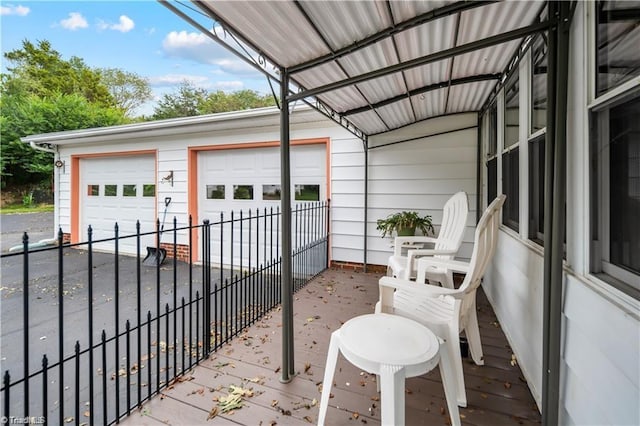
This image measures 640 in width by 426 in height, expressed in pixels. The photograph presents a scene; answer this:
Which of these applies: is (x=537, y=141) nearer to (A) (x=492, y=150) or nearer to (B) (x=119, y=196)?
(A) (x=492, y=150)

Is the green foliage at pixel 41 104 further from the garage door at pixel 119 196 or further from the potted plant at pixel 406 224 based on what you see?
the potted plant at pixel 406 224

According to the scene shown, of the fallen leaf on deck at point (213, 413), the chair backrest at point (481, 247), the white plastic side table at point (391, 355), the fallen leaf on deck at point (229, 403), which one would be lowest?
the fallen leaf on deck at point (213, 413)

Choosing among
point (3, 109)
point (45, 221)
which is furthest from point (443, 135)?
point (3, 109)

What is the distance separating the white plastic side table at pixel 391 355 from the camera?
51.3 inches

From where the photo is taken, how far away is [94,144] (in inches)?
276

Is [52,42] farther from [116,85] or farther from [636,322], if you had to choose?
[636,322]

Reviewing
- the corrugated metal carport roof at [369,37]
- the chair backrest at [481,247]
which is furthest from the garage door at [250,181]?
the chair backrest at [481,247]

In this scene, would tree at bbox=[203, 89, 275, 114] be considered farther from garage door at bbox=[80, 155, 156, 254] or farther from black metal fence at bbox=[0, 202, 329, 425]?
black metal fence at bbox=[0, 202, 329, 425]

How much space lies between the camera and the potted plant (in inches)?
169

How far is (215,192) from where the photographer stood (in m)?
6.10

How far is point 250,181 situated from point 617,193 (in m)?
5.24

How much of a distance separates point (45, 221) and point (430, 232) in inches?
545

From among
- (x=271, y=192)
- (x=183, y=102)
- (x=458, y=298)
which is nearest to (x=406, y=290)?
(x=458, y=298)

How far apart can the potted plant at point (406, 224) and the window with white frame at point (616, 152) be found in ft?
9.86
